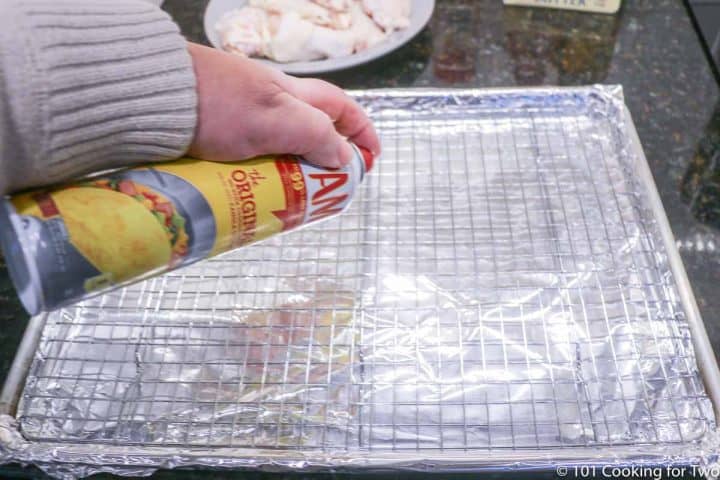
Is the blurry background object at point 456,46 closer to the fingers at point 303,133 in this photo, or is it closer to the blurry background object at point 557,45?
the blurry background object at point 557,45

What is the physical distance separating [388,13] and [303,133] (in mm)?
522

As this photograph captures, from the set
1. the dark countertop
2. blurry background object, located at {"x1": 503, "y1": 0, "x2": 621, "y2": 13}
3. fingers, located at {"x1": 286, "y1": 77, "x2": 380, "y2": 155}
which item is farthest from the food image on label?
blurry background object, located at {"x1": 503, "y1": 0, "x2": 621, "y2": 13}

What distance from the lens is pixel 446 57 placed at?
3.25 ft

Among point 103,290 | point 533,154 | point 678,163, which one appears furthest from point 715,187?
point 103,290

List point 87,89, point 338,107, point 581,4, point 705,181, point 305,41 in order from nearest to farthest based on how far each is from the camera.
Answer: point 87,89 → point 338,107 → point 705,181 → point 305,41 → point 581,4

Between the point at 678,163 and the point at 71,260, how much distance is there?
681mm

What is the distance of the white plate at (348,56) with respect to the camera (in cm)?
91

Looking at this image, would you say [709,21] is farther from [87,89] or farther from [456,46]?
[87,89]

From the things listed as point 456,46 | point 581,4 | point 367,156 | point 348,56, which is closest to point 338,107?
point 367,156

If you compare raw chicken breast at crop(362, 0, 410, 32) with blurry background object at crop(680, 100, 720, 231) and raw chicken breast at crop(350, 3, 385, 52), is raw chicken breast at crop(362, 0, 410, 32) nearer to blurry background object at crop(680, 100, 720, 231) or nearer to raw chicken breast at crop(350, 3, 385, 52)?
raw chicken breast at crop(350, 3, 385, 52)

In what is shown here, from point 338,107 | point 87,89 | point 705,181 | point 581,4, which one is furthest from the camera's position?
point 581,4

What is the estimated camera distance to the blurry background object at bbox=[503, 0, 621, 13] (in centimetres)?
103

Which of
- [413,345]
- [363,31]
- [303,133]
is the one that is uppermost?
[303,133]

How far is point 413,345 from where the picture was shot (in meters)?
0.63
